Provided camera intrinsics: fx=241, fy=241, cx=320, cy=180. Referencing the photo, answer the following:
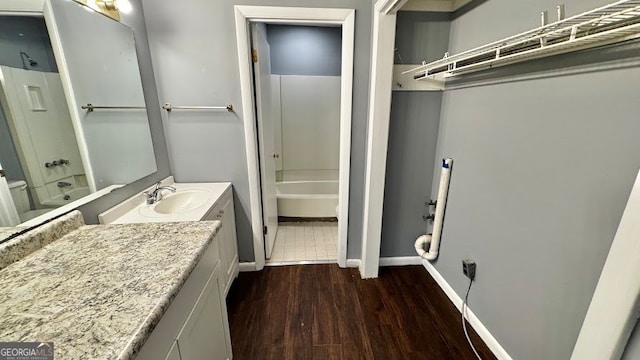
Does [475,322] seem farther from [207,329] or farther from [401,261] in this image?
[207,329]

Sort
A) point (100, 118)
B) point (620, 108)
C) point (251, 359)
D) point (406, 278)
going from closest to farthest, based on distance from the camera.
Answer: point (620, 108), point (100, 118), point (251, 359), point (406, 278)

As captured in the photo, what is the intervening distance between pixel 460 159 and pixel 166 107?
87.8 inches

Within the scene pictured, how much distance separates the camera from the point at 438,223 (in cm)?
198

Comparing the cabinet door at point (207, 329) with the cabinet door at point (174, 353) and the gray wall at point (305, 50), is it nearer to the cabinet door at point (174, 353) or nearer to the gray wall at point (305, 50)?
the cabinet door at point (174, 353)

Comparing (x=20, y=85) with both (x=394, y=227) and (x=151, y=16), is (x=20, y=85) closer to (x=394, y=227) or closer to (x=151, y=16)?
(x=151, y=16)

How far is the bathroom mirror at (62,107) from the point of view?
903 millimetres

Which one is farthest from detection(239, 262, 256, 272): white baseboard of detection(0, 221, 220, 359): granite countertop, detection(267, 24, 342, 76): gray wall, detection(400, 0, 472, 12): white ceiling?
detection(267, 24, 342, 76): gray wall

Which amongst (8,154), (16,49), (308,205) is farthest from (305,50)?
(8,154)

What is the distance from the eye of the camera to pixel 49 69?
1049mm

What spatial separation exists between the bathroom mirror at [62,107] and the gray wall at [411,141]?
188 centimetres

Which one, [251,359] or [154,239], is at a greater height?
[154,239]

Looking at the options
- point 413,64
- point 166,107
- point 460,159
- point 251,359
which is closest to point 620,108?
point 460,159

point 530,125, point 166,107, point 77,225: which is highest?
point 166,107

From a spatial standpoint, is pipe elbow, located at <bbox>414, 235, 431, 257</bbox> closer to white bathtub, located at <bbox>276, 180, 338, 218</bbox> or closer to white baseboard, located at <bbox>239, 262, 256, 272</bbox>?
white bathtub, located at <bbox>276, 180, 338, 218</bbox>
